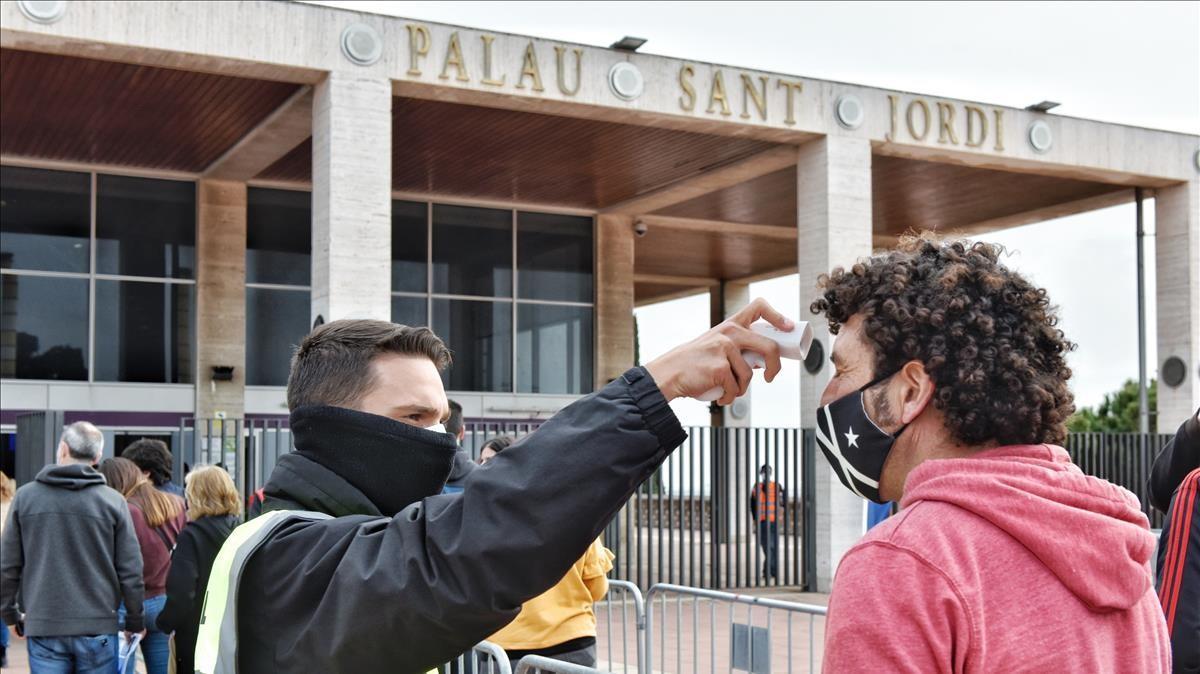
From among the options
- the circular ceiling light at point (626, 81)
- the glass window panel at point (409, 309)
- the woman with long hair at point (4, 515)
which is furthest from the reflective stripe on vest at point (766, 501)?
the woman with long hair at point (4, 515)

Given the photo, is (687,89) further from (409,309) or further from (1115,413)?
(1115,413)

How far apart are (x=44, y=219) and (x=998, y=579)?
19.9 m

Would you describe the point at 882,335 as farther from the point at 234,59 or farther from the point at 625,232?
the point at 625,232

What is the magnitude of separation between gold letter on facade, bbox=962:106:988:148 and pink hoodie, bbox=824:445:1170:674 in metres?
17.0

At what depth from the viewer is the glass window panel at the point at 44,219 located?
1925cm

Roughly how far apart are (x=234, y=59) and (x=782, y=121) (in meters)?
6.91

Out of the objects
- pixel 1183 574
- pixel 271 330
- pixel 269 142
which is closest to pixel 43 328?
pixel 271 330

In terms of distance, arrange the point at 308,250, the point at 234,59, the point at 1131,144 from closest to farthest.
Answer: the point at 234,59 < the point at 1131,144 < the point at 308,250

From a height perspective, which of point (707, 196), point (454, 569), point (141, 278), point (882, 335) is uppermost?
point (707, 196)

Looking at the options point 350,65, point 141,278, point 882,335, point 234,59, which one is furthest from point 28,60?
point 882,335

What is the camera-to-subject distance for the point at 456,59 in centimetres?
1507

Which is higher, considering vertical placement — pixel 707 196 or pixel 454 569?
pixel 707 196

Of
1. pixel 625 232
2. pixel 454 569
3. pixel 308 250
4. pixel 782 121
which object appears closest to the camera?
pixel 454 569

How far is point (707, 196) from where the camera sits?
859 inches
